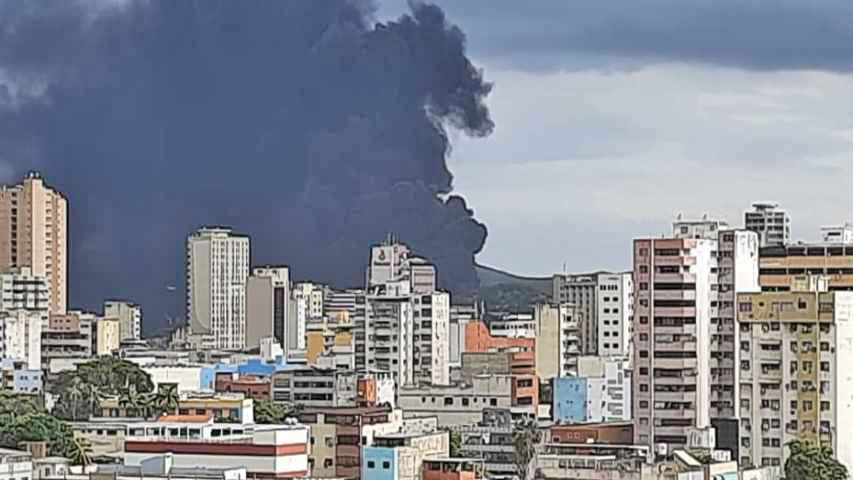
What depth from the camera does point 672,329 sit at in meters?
35.3

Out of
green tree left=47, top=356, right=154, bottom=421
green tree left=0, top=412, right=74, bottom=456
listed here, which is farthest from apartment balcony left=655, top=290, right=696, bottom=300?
green tree left=47, top=356, right=154, bottom=421

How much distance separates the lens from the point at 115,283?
3103 inches

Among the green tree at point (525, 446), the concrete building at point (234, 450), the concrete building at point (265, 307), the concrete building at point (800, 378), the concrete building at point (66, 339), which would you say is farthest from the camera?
the concrete building at point (265, 307)

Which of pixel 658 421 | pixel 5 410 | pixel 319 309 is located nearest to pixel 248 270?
pixel 319 309

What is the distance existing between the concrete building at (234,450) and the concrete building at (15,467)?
7.20 ft

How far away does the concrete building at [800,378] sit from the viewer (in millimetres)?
33562

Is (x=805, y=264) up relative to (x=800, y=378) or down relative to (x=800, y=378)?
up

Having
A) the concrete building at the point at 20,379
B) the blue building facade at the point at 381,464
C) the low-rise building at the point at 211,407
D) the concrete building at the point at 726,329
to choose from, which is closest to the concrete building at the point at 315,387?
the low-rise building at the point at 211,407

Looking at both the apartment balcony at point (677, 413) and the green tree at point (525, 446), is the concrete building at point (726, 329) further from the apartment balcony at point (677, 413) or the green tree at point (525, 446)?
the green tree at point (525, 446)

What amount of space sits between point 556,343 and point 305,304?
13.8m

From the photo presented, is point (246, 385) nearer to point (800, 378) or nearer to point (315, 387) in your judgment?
point (315, 387)

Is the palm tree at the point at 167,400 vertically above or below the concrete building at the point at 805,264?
below

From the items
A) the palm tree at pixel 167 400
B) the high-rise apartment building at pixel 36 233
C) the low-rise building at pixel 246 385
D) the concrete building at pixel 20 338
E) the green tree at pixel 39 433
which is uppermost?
the high-rise apartment building at pixel 36 233

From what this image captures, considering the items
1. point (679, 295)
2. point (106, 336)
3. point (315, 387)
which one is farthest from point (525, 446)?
point (106, 336)
